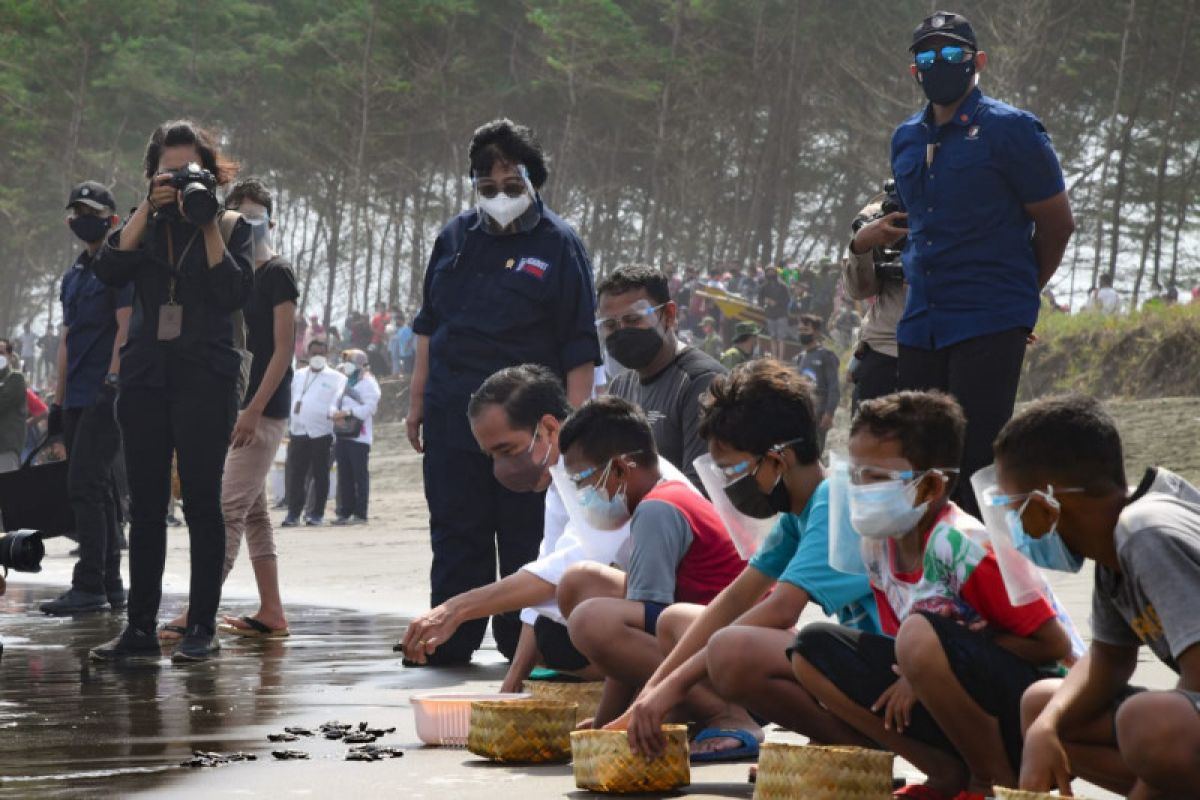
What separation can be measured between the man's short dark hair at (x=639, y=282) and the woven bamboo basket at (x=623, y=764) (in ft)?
8.93

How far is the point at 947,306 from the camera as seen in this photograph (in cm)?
596

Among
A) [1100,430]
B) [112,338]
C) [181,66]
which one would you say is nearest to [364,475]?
[112,338]

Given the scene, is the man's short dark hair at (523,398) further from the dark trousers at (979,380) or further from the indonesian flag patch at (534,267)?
the indonesian flag patch at (534,267)

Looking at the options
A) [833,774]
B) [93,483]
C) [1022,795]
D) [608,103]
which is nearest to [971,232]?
[833,774]

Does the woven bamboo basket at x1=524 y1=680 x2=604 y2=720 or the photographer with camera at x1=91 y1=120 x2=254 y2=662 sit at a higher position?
the photographer with camera at x1=91 y1=120 x2=254 y2=662

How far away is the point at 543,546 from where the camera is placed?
6.13m

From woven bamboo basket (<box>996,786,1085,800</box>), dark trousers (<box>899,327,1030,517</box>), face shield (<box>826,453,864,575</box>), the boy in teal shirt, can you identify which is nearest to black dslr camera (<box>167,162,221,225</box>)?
dark trousers (<box>899,327,1030,517</box>)

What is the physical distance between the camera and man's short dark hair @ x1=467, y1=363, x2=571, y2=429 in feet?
20.0

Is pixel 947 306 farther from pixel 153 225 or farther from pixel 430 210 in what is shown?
pixel 430 210

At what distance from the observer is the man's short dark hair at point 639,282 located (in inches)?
272

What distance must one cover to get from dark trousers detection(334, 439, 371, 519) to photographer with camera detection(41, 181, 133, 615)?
460 inches

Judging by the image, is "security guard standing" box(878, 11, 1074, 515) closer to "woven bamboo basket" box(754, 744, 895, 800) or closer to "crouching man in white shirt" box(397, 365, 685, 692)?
"crouching man in white shirt" box(397, 365, 685, 692)

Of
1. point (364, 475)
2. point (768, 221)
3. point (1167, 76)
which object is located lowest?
point (364, 475)

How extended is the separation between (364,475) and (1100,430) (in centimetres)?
1909
